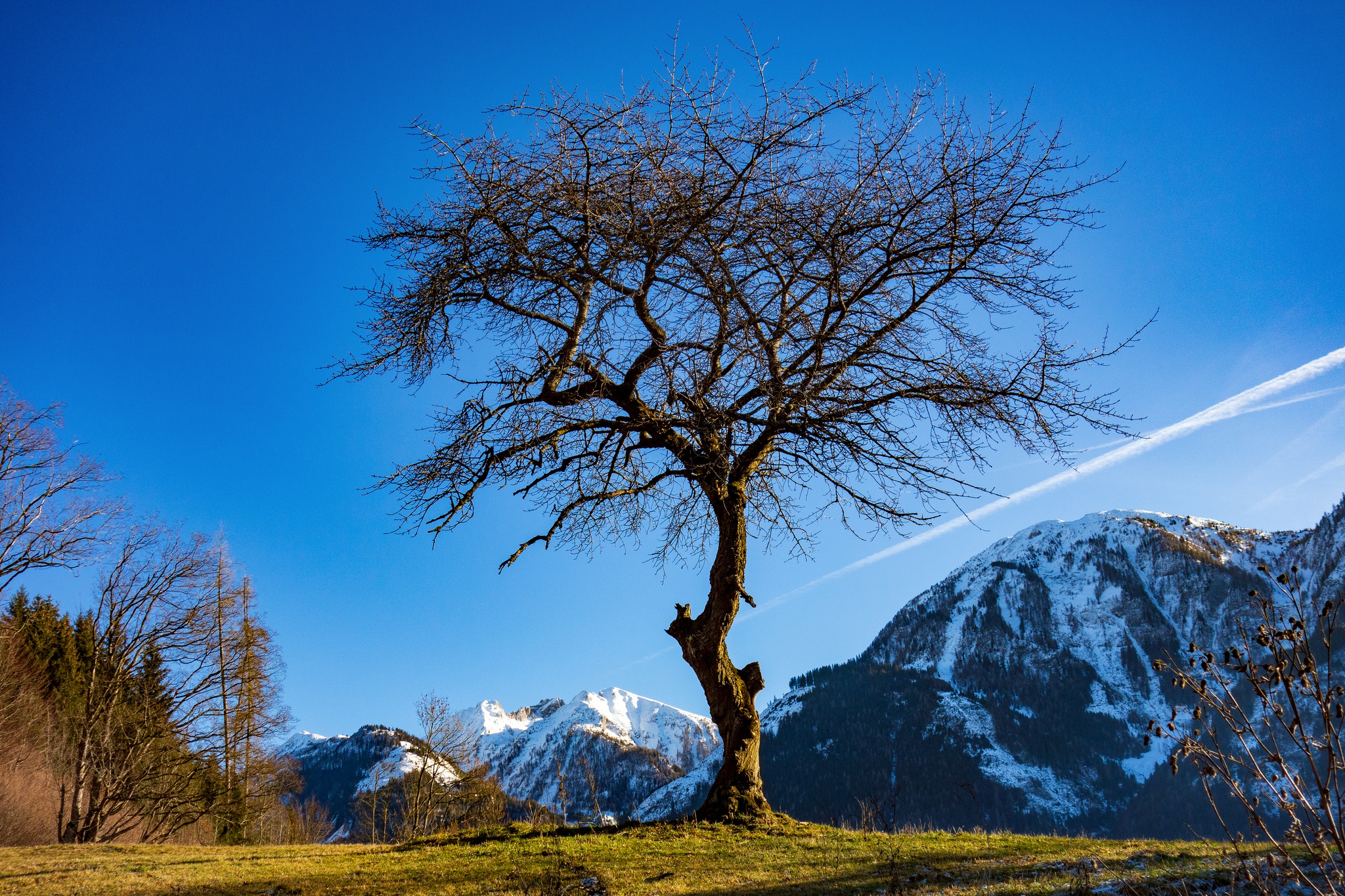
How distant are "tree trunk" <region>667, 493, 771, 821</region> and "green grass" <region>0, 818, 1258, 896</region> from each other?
0.73 metres

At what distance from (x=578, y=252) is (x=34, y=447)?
1656 centimetres

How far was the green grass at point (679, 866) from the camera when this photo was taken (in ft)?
19.1

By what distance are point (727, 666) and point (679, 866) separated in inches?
123

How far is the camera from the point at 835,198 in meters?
6.99

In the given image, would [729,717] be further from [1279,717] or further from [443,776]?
[443,776]

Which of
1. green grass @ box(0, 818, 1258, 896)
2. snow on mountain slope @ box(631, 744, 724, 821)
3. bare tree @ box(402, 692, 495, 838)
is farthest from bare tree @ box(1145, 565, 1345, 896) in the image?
snow on mountain slope @ box(631, 744, 724, 821)

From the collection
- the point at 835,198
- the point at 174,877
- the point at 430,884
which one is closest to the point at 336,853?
the point at 174,877

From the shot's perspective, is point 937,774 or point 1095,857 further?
point 937,774

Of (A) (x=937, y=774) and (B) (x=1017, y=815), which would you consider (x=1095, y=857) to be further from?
(B) (x=1017, y=815)

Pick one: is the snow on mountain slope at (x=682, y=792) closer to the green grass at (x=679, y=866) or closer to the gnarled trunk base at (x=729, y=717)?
the gnarled trunk base at (x=729, y=717)

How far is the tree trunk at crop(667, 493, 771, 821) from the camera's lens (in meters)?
9.23

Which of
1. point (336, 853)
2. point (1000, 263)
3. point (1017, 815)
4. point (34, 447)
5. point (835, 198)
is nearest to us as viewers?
point (835, 198)

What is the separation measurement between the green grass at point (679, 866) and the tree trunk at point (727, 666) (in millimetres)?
725

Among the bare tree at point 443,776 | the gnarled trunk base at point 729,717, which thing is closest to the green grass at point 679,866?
the gnarled trunk base at point 729,717
